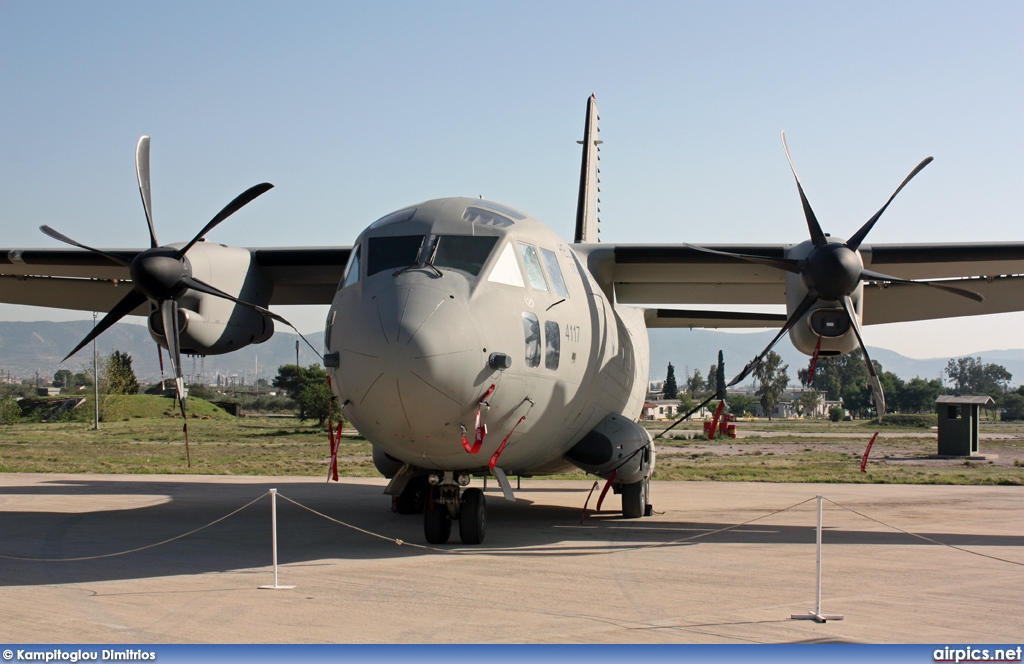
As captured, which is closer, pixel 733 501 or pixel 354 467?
pixel 733 501

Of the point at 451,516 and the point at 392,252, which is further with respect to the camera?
the point at 451,516

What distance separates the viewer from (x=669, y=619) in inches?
299

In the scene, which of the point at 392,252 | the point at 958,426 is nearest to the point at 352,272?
the point at 392,252

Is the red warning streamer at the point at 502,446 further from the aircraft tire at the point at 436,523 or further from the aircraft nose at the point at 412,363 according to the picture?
the aircraft tire at the point at 436,523

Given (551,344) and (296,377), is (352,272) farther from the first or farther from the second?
(296,377)

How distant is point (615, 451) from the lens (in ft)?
44.5

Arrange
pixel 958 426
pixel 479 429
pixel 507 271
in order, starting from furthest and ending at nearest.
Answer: pixel 958 426 < pixel 507 271 < pixel 479 429

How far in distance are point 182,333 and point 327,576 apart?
667cm

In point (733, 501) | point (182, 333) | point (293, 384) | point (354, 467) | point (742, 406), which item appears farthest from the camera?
point (742, 406)

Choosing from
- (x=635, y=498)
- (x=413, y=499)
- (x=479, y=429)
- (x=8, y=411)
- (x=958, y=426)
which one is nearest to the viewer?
(x=479, y=429)

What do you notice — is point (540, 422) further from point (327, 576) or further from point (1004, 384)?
point (1004, 384)

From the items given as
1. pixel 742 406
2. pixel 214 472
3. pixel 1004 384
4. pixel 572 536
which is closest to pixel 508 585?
pixel 572 536

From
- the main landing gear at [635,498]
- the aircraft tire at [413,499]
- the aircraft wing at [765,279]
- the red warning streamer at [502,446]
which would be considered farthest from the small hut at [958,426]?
the red warning streamer at [502,446]

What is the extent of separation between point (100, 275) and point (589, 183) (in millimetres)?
9955
